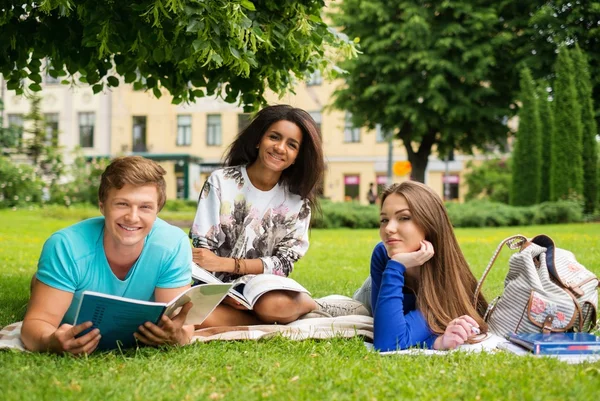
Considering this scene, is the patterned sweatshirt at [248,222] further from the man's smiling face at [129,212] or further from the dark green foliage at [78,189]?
the dark green foliage at [78,189]

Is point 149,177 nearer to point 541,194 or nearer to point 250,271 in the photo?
point 250,271

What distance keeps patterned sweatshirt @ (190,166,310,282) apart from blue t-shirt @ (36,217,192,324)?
0.86m

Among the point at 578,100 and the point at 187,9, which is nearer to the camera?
the point at 187,9

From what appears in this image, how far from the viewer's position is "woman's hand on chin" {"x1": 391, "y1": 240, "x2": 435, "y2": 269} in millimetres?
3660

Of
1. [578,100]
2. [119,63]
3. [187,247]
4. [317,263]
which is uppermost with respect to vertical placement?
[578,100]

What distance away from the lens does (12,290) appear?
589 centimetres

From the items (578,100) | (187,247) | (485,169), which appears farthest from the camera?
(485,169)

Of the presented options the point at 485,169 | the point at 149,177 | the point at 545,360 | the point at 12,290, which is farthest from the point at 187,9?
the point at 485,169

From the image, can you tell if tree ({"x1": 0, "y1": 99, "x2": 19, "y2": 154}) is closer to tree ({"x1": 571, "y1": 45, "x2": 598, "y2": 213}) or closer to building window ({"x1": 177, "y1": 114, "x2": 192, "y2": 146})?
building window ({"x1": 177, "y1": 114, "x2": 192, "y2": 146})

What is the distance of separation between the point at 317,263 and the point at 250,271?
485 cm

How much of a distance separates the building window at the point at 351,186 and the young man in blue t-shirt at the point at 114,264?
33.7 m

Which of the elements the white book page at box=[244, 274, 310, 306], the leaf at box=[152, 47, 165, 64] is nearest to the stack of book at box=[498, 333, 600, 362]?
the white book page at box=[244, 274, 310, 306]

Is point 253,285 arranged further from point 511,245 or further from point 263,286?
point 511,245

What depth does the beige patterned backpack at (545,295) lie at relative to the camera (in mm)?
3715
